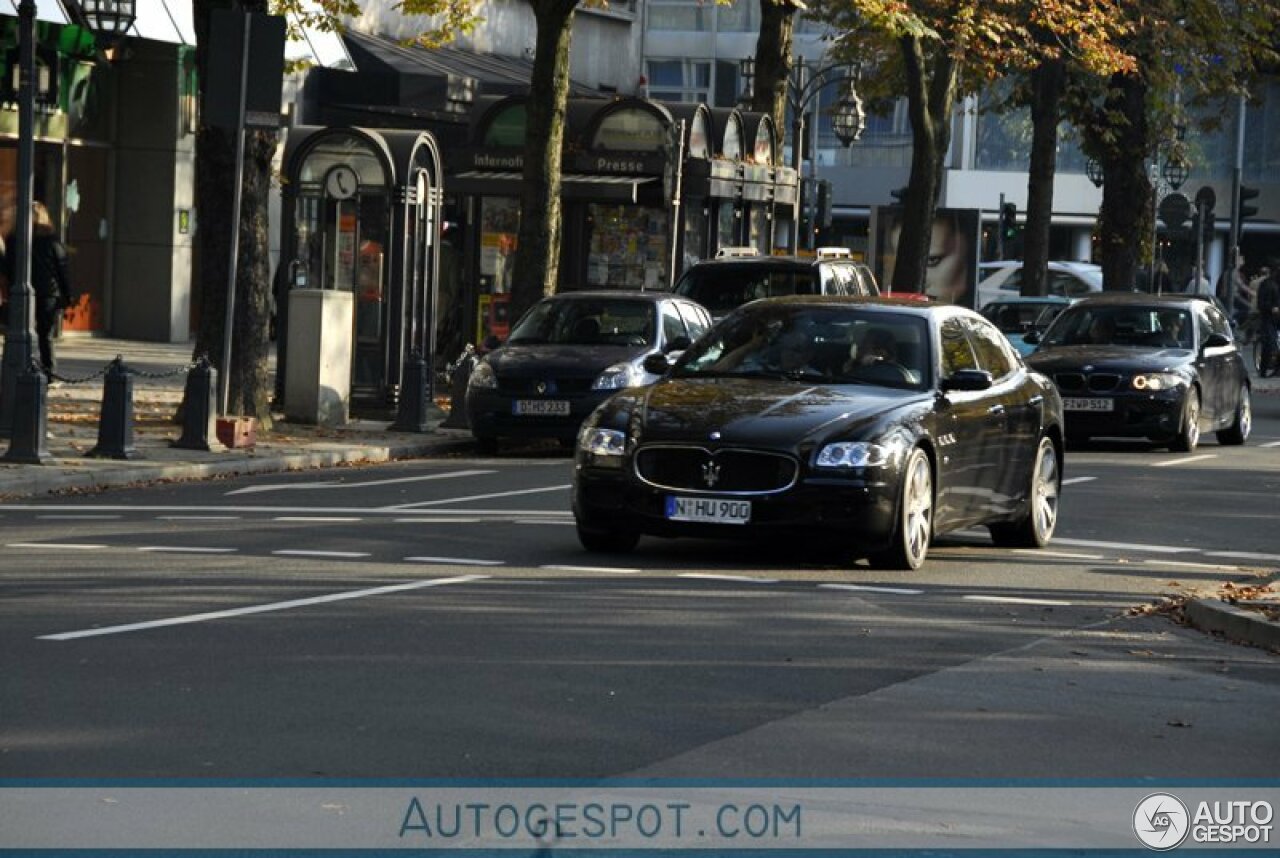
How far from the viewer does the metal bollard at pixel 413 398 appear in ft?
81.6

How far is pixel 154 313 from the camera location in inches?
1490

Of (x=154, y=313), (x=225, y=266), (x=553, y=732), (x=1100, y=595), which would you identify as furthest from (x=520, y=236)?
(x=553, y=732)

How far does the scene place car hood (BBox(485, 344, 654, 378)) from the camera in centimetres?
2330

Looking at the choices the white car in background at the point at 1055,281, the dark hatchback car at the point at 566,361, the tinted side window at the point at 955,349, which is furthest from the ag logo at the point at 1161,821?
the white car in background at the point at 1055,281

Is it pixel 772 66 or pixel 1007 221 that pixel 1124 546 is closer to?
pixel 772 66

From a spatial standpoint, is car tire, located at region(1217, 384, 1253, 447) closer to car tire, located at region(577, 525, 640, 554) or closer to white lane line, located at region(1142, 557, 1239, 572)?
white lane line, located at region(1142, 557, 1239, 572)

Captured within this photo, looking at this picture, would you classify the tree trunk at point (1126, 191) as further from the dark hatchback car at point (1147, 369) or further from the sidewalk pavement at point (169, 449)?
the sidewalk pavement at point (169, 449)

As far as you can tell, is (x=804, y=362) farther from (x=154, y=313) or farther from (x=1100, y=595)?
(x=154, y=313)

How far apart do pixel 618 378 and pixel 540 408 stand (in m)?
0.74

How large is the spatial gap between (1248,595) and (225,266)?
39.7 feet

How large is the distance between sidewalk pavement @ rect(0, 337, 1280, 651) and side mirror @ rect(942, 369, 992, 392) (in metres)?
2.33

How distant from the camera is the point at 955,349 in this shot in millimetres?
15422

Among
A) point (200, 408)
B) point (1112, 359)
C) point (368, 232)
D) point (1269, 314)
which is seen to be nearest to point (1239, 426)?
point (1112, 359)

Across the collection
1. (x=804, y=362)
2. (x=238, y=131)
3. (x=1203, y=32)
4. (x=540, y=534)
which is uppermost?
(x=1203, y=32)
